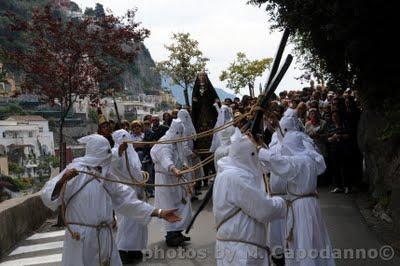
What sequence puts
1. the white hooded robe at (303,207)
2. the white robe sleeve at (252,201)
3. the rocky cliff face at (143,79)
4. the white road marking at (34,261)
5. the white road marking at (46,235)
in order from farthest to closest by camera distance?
the rocky cliff face at (143,79) → the white road marking at (46,235) → the white road marking at (34,261) → the white hooded robe at (303,207) → the white robe sleeve at (252,201)

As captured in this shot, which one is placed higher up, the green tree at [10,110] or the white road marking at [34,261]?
the green tree at [10,110]

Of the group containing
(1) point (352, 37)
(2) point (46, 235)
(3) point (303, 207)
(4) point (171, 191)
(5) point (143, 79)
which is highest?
(5) point (143, 79)

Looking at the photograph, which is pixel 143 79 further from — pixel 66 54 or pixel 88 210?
pixel 88 210

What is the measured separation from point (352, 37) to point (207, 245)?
4.36 m

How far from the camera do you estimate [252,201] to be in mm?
4625

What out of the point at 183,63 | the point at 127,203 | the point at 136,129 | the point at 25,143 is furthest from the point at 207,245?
the point at 25,143

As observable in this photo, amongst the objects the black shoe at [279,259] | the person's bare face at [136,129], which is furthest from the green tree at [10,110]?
the black shoe at [279,259]

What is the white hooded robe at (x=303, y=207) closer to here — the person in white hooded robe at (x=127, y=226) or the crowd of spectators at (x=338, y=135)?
the person in white hooded robe at (x=127, y=226)

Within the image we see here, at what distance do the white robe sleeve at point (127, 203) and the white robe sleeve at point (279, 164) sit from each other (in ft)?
4.57

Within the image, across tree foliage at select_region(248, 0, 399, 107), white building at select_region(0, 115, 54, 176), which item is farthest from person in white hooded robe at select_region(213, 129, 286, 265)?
white building at select_region(0, 115, 54, 176)

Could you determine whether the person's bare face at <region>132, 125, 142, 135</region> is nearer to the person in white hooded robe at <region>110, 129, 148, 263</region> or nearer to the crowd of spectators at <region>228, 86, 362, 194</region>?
the person in white hooded robe at <region>110, 129, 148, 263</region>

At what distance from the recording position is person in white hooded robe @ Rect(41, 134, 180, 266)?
5500 millimetres

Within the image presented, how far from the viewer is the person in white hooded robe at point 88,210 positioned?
5500 millimetres

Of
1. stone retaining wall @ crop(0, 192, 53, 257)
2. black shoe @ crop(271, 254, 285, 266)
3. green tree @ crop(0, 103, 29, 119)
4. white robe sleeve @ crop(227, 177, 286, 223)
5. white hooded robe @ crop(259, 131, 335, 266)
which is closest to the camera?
white robe sleeve @ crop(227, 177, 286, 223)
